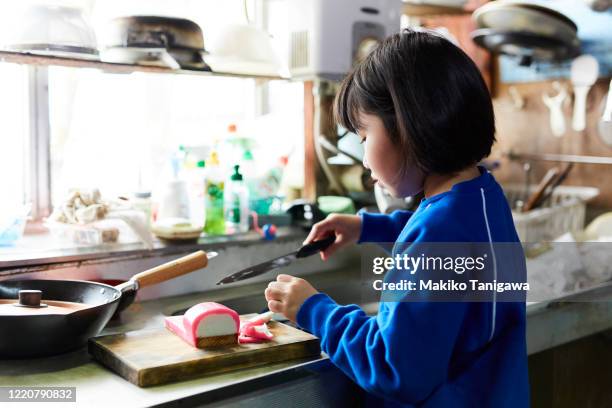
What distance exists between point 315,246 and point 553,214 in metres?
1.04

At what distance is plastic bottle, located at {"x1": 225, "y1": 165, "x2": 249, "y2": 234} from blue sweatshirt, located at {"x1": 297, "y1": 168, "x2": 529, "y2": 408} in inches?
29.5

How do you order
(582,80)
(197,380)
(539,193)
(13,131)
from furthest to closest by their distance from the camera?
(582,80) → (539,193) → (13,131) → (197,380)

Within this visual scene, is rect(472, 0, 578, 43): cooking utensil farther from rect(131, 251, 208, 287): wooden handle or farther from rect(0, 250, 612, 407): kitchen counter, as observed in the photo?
rect(131, 251, 208, 287): wooden handle

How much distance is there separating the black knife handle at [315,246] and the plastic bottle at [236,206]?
43cm

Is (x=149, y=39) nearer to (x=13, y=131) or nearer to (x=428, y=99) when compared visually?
(x=13, y=131)

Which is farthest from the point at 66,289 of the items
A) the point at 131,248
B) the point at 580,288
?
the point at 580,288

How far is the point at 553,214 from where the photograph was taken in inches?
82.7

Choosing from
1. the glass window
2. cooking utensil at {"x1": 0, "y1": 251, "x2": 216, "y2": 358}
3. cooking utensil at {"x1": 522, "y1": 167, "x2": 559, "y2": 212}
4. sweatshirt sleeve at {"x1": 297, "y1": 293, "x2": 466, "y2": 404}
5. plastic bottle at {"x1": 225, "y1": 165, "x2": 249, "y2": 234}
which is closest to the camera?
sweatshirt sleeve at {"x1": 297, "y1": 293, "x2": 466, "y2": 404}

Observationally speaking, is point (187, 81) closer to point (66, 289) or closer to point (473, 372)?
point (66, 289)

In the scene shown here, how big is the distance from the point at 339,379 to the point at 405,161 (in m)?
0.40

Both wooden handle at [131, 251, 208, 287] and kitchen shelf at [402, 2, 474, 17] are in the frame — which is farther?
kitchen shelf at [402, 2, 474, 17]

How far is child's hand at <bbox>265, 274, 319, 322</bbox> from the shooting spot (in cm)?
107

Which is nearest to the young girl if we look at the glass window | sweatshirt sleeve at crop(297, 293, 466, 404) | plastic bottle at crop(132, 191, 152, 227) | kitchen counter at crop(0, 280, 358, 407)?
sweatshirt sleeve at crop(297, 293, 466, 404)

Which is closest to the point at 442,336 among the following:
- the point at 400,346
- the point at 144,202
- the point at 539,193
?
the point at 400,346
